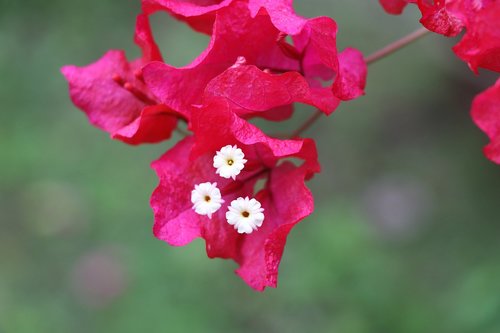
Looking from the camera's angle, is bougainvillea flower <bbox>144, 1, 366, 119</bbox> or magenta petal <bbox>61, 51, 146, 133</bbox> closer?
bougainvillea flower <bbox>144, 1, 366, 119</bbox>

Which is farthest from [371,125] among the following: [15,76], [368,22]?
[15,76]

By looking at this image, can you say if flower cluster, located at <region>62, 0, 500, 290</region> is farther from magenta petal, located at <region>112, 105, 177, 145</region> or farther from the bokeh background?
the bokeh background

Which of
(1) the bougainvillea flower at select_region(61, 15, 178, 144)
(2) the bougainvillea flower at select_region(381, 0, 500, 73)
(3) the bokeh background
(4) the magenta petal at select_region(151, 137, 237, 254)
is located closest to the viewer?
(2) the bougainvillea flower at select_region(381, 0, 500, 73)

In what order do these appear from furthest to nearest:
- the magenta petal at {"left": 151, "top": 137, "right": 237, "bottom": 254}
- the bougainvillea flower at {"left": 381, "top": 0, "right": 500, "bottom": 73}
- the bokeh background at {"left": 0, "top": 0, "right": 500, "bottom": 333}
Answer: the bokeh background at {"left": 0, "top": 0, "right": 500, "bottom": 333}, the magenta petal at {"left": 151, "top": 137, "right": 237, "bottom": 254}, the bougainvillea flower at {"left": 381, "top": 0, "right": 500, "bottom": 73}

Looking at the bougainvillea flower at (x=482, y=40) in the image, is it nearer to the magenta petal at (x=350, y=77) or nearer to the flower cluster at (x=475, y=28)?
the flower cluster at (x=475, y=28)

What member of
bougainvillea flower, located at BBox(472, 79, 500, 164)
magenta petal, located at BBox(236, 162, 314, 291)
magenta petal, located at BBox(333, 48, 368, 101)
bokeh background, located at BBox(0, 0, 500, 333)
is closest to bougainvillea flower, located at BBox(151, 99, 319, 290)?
magenta petal, located at BBox(236, 162, 314, 291)

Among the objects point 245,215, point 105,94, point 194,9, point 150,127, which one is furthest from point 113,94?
point 245,215
